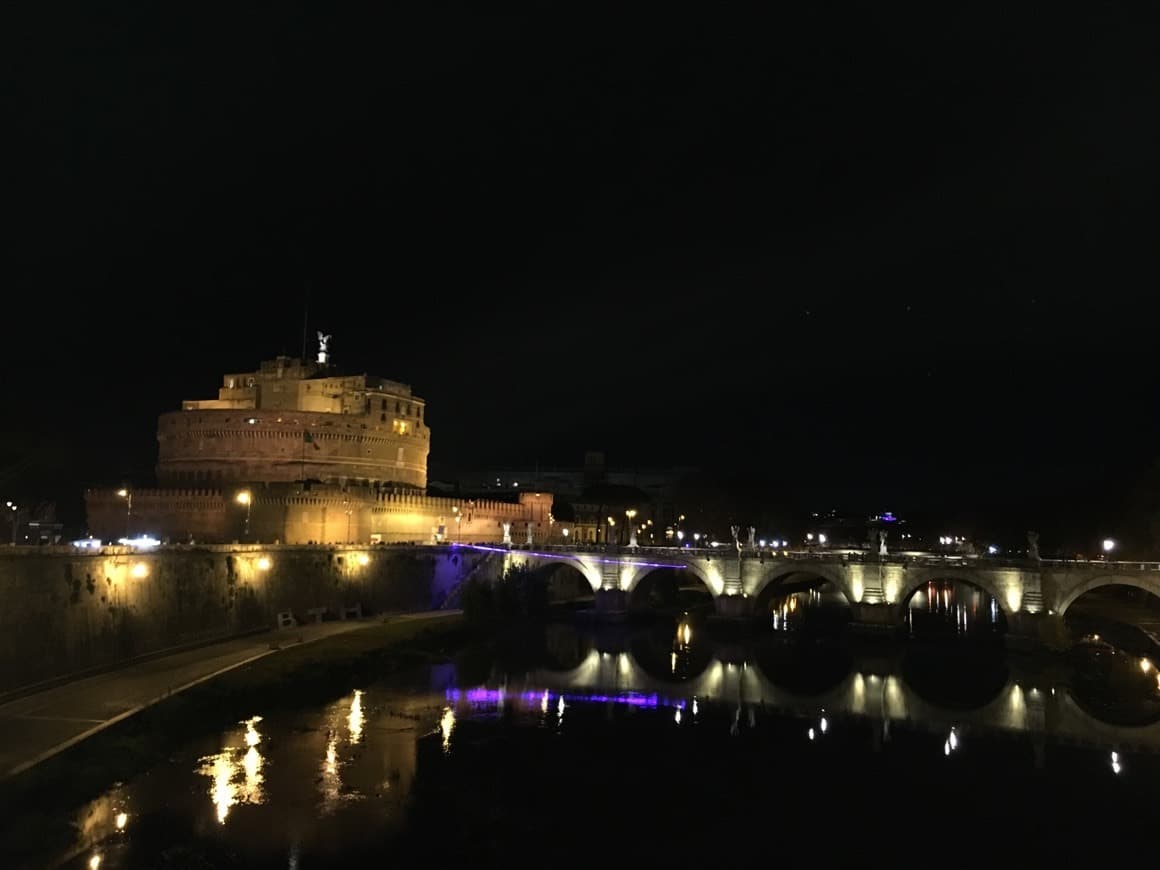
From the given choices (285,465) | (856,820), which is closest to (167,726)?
(856,820)

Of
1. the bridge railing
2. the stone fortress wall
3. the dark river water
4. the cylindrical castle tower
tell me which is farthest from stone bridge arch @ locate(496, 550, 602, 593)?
the dark river water

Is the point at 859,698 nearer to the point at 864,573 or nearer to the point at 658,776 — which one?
the point at 658,776

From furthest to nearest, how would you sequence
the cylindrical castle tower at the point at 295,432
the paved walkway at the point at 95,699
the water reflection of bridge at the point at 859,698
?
the cylindrical castle tower at the point at 295,432 → the water reflection of bridge at the point at 859,698 → the paved walkway at the point at 95,699

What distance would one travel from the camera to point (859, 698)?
33.3 meters

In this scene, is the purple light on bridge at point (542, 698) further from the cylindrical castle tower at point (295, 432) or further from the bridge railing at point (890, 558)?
the cylindrical castle tower at point (295, 432)

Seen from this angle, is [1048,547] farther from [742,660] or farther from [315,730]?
[315,730]

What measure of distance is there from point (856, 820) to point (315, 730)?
14793 millimetres

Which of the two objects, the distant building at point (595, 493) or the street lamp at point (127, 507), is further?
the distant building at point (595, 493)

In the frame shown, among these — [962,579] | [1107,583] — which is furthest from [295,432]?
[1107,583]

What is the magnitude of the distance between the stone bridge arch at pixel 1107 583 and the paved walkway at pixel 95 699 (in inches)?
1357

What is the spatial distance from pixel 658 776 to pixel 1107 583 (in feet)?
94.1

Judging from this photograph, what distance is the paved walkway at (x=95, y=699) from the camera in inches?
752

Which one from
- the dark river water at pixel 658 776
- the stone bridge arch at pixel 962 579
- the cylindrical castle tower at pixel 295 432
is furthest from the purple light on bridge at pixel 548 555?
the dark river water at pixel 658 776

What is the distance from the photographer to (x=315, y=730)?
25656 millimetres
